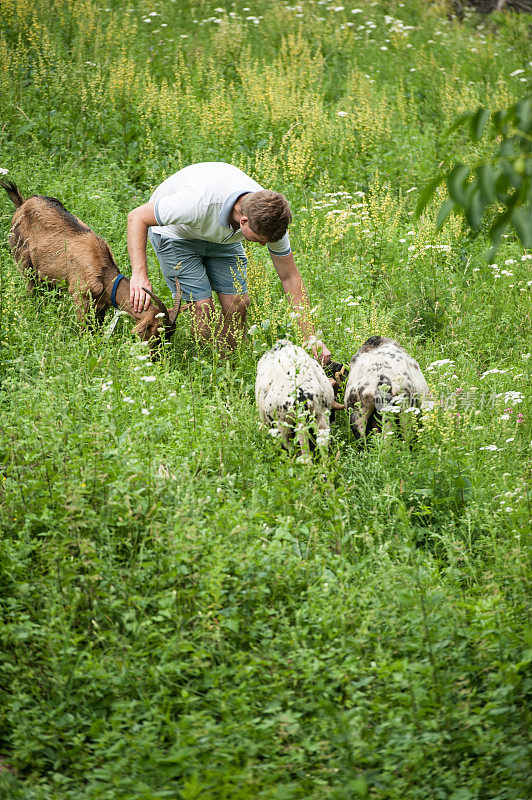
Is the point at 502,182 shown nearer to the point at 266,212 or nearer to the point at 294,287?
the point at 266,212

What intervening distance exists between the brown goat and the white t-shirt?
0.74 meters

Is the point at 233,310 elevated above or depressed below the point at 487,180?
below

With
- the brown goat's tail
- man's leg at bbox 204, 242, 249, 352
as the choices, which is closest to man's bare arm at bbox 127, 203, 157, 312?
man's leg at bbox 204, 242, 249, 352

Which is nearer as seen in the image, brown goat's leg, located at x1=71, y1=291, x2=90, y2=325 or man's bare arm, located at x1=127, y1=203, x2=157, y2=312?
man's bare arm, located at x1=127, y1=203, x2=157, y2=312

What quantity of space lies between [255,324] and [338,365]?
3.16 ft

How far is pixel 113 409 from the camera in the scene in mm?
4312

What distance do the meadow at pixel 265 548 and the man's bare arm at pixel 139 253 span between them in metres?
0.44

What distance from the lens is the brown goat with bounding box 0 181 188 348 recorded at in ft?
19.4

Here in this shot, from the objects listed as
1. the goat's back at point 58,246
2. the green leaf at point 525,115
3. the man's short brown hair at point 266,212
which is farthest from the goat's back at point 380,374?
the green leaf at point 525,115

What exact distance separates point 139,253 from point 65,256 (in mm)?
1051

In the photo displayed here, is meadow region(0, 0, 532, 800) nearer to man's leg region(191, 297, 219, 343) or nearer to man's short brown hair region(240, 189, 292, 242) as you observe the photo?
man's leg region(191, 297, 219, 343)

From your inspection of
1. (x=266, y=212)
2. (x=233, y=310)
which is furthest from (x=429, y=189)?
(x=233, y=310)

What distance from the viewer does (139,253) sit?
534 cm

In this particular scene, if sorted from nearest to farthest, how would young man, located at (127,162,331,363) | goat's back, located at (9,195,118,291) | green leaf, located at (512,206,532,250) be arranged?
green leaf, located at (512,206,532,250)
young man, located at (127,162,331,363)
goat's back, located at (9,195,118,291)
